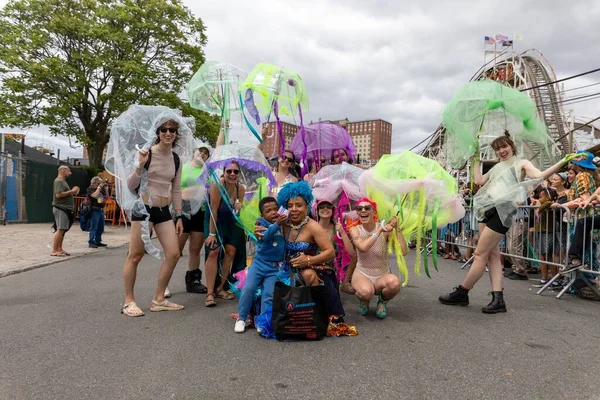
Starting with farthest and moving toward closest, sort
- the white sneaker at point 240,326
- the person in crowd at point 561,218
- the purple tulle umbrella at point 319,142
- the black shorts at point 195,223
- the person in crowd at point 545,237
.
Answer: the person in crowd at point 545,237 < the person in crowd at point 561,218 < the purple tulle umbrella at point 319,142 < the black shorts at point 195,223 < the white sneaker at point 240,326

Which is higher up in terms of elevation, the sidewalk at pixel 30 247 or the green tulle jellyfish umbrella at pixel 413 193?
the green tulle jellyfish umbrella at pixel 413 193

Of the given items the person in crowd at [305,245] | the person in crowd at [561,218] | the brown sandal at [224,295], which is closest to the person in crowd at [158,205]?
the brown sandal at [224,295]

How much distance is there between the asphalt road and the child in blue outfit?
10.9 inches

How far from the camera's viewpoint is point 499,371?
278 cm

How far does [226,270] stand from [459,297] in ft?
8.58

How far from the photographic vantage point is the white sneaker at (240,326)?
3.57 meters

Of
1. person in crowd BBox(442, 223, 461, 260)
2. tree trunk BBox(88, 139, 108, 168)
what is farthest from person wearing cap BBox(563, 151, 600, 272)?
tree trunk BBox(88, 139, 108, 168)

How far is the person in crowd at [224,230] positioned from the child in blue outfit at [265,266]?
724 millimetres

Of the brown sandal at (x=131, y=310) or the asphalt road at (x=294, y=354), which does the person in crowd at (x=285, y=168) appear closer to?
the asphalt road at (x=294, y=354)

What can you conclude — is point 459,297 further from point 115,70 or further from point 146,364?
point 115,70

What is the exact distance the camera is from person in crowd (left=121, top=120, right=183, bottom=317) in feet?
13.0

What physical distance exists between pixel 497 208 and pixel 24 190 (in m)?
15.6

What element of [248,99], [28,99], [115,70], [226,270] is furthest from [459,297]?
[28,99]

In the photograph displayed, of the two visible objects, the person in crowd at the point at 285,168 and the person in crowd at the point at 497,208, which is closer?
the person in crowd at the point at 497,208
